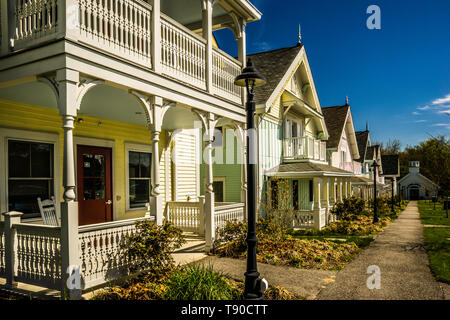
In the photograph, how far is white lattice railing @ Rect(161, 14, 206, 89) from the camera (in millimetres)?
7555

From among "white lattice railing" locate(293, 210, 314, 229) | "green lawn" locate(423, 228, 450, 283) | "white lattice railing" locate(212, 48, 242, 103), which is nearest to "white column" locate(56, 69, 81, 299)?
"white lattice railing" locate(212, 48, 242, 103)

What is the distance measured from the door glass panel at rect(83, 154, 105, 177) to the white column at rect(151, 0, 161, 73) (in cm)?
369

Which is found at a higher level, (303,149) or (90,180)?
(303,149)

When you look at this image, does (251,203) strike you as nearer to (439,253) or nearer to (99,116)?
(99,116)

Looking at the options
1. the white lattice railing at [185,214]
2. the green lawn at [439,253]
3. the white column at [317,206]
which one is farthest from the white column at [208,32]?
the white column at [317,206]

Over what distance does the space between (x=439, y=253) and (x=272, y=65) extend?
1118 cm

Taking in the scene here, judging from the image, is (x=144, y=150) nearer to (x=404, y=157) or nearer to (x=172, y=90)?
(x=172, y=90)

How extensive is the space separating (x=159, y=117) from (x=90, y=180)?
358 cm

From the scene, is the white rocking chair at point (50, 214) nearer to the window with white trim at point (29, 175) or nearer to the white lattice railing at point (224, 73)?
the window with white trim at point (29, 175)

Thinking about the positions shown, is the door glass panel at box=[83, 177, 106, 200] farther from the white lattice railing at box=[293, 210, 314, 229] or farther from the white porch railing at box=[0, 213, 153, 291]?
the white lattice railing at box=[293, 210, 314, 229]

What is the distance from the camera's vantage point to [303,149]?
684 inches

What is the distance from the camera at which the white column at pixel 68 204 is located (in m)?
5.09

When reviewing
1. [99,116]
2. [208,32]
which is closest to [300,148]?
[208,32]
